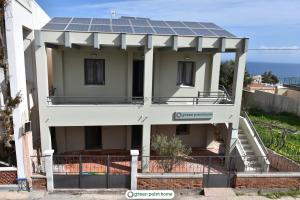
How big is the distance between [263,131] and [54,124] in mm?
14758

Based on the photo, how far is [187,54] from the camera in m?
16.2

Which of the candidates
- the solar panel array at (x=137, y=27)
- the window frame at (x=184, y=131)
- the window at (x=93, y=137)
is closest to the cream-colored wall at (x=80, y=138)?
the window at (x=93, y=137)

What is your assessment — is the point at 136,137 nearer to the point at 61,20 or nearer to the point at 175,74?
the point at 175,74

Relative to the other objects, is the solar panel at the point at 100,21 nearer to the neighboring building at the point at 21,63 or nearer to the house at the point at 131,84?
the house at the point at 131,84

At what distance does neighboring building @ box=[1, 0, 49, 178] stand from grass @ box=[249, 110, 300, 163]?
14.2 metres

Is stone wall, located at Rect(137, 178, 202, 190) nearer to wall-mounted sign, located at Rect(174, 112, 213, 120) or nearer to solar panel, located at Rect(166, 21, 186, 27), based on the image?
wall-mounted sign, located at Rect(174, 112, 213, 120)

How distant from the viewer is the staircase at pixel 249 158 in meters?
14.6

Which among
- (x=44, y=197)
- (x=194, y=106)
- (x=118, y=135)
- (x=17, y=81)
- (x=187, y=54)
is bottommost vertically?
(x=44, y=197)

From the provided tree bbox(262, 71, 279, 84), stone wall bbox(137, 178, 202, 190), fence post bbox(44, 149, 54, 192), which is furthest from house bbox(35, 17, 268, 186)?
tree bbox(262, 71, 279, 84)

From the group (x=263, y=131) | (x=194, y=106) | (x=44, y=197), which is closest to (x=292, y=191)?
(x=194, y=106)

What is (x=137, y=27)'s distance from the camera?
14617mm

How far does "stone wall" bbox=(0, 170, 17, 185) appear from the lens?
11883 millimetres

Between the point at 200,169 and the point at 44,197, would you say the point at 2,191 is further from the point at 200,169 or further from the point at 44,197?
the point at 200,169

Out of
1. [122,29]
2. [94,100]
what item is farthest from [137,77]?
[122,29]
